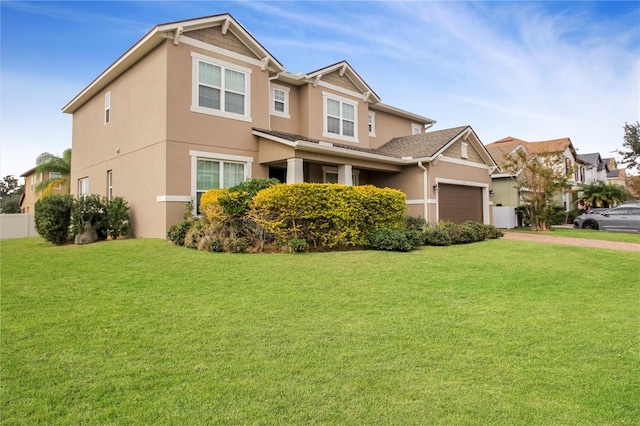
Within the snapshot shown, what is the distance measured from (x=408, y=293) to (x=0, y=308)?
20.5 ft

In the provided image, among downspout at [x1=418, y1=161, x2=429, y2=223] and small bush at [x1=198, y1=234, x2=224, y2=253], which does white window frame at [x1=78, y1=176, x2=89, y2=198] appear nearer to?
small bush at [x1=198, y1=234, x2=224, y2=253]

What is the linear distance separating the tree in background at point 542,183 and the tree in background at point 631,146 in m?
24.4

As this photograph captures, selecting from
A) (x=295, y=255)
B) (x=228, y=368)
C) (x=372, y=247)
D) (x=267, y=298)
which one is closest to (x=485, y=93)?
(x=372, y=247)

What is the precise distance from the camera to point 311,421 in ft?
9.64

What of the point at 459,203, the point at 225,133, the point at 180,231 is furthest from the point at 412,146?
the point at 180,231

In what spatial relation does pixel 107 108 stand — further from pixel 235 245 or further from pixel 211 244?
pixel 235 245

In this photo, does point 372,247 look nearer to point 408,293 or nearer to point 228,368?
point 408,293

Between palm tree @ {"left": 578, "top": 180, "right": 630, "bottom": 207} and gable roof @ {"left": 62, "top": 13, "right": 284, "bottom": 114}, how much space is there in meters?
30.2

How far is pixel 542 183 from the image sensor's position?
66.6 feet

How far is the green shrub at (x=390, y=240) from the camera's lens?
11164mm

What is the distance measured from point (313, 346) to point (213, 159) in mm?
10589

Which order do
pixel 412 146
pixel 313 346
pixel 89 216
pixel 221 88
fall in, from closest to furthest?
1. pixel 313 346
2. pixel 89 216
3. pixel 221 88
4. pixel 412 146

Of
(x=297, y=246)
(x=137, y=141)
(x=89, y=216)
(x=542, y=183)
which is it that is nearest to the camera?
(x=297, y=246)

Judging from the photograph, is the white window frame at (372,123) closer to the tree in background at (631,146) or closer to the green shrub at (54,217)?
the green shrub at (54,217)
